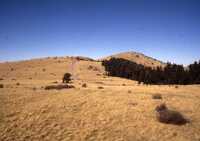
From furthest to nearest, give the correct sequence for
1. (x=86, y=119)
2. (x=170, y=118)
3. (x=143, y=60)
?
(x=143, y=60), (x=170, y=118), (x=86, y=119)

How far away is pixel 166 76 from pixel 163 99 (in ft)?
123

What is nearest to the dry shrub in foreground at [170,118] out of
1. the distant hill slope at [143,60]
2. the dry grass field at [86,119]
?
the dry grass field at [86,119]

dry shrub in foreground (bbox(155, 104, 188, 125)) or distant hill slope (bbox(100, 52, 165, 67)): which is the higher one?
distant hill slope (bbox(100, 52, 165, 67))

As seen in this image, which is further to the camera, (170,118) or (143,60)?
(143,60)

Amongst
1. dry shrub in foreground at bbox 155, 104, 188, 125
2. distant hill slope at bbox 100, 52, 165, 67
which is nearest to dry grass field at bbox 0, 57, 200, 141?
dry shrub in foreground at bbox 155, 104, 188, 125

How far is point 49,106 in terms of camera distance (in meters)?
18.7

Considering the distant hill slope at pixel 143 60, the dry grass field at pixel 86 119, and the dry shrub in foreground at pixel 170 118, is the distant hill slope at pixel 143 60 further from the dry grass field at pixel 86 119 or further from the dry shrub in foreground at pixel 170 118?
the dry shrub in foreground at pixel 170 118

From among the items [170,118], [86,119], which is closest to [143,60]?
[170,118]

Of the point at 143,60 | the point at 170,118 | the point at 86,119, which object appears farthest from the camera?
the point at 143,60

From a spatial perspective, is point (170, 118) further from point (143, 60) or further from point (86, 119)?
point (143, 60)

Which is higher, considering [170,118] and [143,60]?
[143,60]

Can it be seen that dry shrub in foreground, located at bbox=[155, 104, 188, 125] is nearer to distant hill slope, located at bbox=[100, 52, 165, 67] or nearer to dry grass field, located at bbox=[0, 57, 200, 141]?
dry grass field, located at bbox=[0, 57, 200, 141]

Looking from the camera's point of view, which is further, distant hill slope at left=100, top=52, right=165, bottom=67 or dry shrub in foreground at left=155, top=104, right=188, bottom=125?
distant hill slope at left=100, top=52, right=165, bottom=67

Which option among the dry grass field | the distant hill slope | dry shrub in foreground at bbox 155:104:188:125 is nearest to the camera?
the dry grass field
